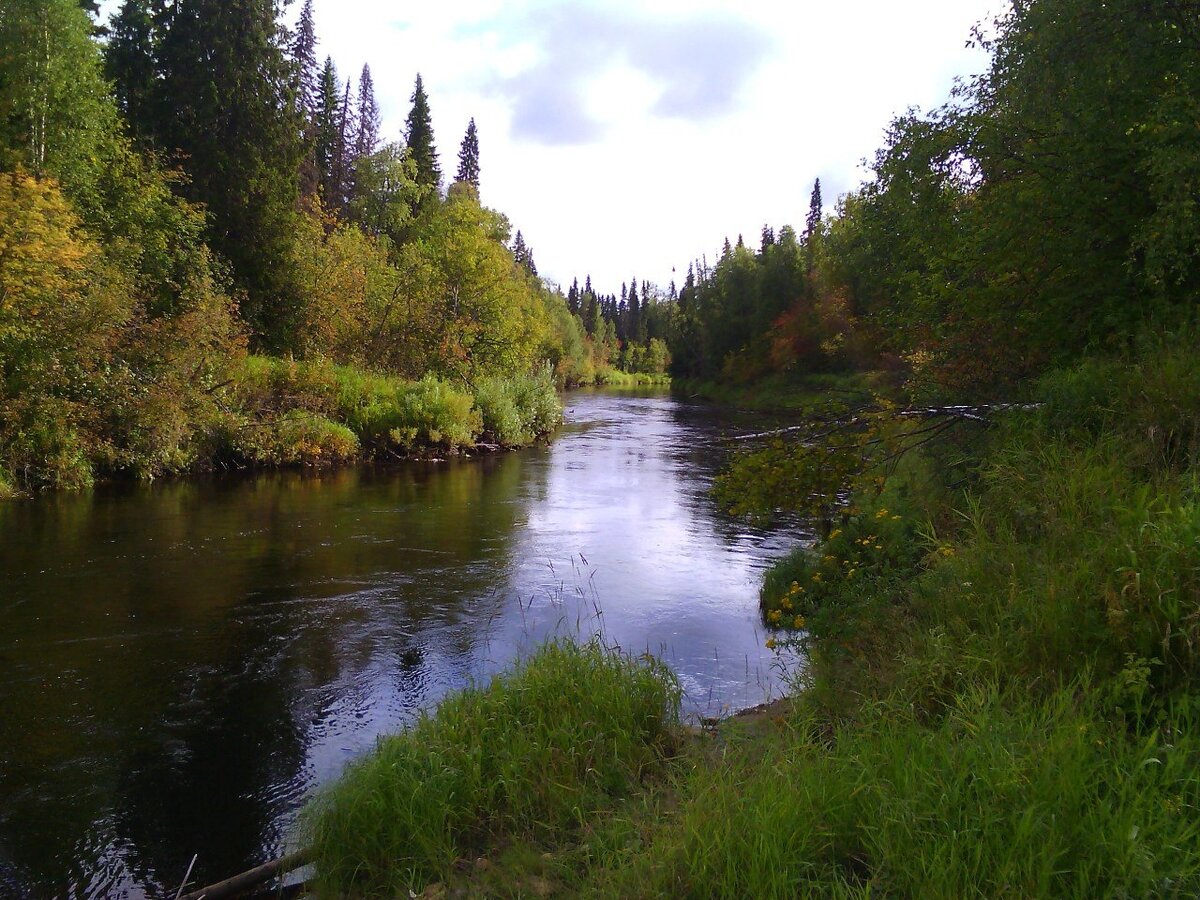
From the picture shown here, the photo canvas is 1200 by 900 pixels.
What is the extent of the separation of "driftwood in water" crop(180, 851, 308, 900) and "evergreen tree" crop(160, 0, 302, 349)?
88.0 ft

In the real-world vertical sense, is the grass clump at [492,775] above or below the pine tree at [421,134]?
below

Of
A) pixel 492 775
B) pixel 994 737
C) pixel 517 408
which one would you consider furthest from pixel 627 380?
pixel 994 737

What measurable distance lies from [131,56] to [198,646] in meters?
34.5

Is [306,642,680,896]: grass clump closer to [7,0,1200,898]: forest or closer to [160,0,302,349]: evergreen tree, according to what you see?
[7,0,1200,898]: forest

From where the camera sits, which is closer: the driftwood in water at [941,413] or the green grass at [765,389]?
the driftwood in water at [941,413]

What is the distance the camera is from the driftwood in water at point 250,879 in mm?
4387

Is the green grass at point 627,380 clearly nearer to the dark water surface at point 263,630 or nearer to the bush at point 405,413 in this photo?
the bush at point 405,413

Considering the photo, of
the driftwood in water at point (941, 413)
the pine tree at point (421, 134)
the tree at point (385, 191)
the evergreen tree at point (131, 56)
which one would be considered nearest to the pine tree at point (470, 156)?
the pine tree at point (421, 134)

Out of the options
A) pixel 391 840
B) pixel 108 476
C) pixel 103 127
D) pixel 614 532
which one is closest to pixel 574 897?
pixel 391 840

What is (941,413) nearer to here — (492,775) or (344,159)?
(492,775)

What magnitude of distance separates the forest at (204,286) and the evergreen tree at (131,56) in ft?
0.41

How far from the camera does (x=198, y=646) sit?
9273mm

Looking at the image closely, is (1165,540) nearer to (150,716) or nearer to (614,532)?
(150,716)

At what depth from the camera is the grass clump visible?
4598 mm
